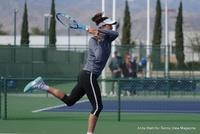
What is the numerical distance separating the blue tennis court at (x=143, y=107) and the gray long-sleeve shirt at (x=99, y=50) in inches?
230

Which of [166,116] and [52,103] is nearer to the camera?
[166,116]

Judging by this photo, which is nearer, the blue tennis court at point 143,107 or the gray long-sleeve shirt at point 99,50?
the gray long-sleeve shirt at point 99,50

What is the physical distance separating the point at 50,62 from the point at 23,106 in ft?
41.0

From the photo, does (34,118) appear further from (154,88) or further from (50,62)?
(50,62)

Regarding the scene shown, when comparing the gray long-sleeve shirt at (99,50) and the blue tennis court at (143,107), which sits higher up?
the gray long-sleeve shirt at (99,50)

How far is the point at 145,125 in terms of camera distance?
13.4 m

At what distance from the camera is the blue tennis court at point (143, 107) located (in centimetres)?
1647

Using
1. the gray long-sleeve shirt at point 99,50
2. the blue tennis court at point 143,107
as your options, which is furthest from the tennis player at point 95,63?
the blue tennis court at point 143,107

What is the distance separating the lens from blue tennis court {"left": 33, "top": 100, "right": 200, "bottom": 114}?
16.5 meters

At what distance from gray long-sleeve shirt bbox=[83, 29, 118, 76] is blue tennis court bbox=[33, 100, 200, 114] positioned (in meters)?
5.83

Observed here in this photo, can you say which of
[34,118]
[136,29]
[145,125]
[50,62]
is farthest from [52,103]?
[136,29]

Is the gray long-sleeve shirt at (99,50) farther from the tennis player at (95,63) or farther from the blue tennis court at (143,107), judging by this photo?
the blue tennis court at (143,107)

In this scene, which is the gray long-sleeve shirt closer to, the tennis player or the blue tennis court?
the tennis player

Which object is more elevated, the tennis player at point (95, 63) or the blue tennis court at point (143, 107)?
the tennis player at point (95, 63)
